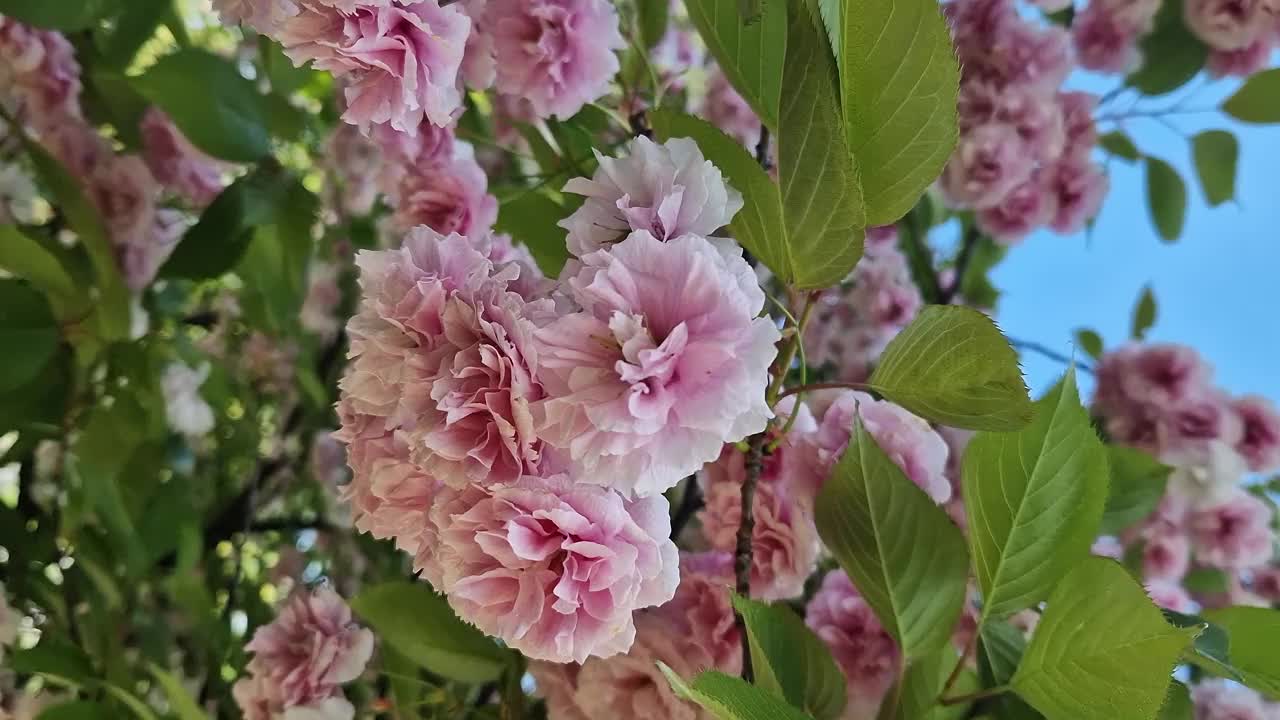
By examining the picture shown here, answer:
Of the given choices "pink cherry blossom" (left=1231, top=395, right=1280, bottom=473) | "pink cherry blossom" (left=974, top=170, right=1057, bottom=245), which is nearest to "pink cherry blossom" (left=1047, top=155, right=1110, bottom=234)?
"pink cherry blossom" (left=974, top=170, right=1057, bottom=245)

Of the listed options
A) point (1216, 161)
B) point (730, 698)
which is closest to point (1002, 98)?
point (1216, 161)

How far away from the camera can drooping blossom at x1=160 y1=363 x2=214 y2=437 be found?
875 millimetres

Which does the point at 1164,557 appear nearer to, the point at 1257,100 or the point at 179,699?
the point at 1257,100

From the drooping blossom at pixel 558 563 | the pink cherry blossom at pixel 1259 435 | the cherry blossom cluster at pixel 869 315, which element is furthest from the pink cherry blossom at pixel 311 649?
the pink cherry blossom at pixel 1259 435

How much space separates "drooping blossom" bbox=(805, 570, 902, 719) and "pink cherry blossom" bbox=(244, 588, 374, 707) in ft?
0.72

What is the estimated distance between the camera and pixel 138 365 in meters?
0.60

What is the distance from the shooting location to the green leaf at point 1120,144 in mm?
865

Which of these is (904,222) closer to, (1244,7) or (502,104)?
(1244,7)

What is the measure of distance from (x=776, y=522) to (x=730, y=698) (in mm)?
178

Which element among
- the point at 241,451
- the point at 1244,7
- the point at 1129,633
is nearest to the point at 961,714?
the point at 1129,633

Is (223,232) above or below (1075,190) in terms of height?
below

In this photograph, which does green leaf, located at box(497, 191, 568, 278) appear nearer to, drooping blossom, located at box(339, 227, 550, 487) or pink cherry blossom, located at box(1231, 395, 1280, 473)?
drooping blossom, located at box(339, 227, 550, 487)

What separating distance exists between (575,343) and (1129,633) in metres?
0.21

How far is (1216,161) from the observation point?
2.77ft
